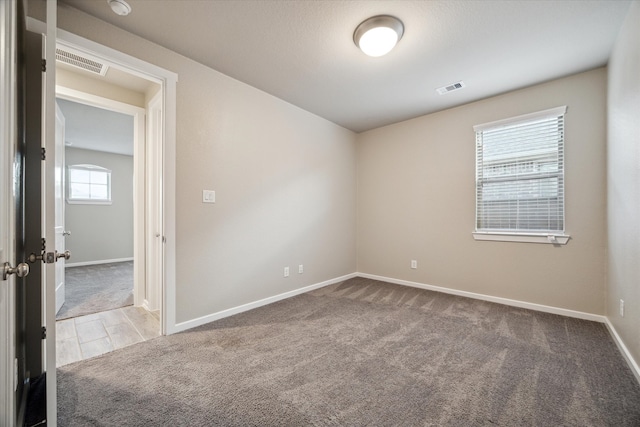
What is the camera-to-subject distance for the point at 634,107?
1.89m

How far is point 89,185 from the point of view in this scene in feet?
20.2

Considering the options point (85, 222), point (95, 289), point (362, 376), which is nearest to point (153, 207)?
point (95, 289)

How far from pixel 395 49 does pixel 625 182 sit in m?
2.16

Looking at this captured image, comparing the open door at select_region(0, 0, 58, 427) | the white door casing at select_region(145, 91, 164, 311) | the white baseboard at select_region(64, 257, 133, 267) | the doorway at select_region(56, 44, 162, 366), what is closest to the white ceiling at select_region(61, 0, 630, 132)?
the open door at select_region(0, 0, 58, 427)

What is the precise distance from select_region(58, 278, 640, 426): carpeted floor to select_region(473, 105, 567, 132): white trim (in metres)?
2.25

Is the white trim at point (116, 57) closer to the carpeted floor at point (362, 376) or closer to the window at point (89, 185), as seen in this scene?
the carpeted floor at point (362, 376)

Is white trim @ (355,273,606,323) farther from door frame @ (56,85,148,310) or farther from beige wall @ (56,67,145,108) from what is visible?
beige wall @ (56,67,145,108)

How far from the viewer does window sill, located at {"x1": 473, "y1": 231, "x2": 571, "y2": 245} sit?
2910mm

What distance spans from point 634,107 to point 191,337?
3.94 metres

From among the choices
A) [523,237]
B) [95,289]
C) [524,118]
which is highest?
[524,118]

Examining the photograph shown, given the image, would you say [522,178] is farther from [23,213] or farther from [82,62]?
[82,62]

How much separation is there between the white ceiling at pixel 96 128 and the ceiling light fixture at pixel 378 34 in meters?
4.01

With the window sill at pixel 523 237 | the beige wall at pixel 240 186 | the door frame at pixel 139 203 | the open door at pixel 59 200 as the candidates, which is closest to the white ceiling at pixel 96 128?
the open door at pixel 59 200

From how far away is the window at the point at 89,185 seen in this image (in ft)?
19.5
